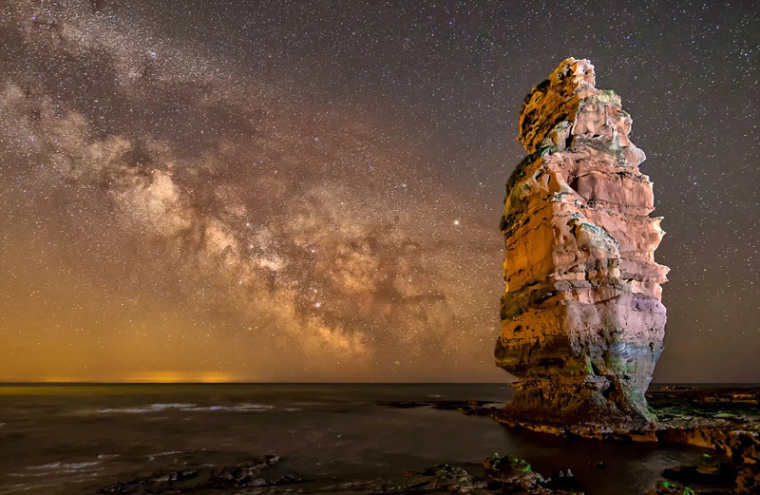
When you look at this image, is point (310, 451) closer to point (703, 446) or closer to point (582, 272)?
point (582, 272)

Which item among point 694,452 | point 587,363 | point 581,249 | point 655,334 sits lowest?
point 694,452

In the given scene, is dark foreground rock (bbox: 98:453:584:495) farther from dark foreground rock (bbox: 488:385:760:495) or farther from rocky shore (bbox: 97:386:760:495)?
dark foreground rock (bbox: 488:385:760:495)

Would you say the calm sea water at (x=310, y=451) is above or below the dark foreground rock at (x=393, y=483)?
below

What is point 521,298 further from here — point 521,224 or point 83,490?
point 83,490

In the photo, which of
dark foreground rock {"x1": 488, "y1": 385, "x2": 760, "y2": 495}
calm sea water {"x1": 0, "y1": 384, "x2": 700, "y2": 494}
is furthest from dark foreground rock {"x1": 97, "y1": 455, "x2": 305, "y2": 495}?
dark foreground rock {"x1": 488, "y1": 385, "x2": 760, "y2": 495}

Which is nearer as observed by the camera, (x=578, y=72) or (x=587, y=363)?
(x=587, y=363)

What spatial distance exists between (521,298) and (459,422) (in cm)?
931

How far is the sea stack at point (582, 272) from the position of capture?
1780cm

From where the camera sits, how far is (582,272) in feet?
61.5

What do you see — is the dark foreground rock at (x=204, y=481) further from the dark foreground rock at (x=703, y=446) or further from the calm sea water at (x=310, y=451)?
the dark foreground rock at (x=703, y=446)

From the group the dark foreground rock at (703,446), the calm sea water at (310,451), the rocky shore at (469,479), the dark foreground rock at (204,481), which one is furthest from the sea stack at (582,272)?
the dark foreground rock at (204,481)

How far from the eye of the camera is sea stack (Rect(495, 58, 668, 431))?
1780 centimetres

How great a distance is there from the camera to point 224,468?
1369 centimetres

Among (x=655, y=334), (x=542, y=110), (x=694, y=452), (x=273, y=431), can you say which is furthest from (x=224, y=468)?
(x=542, y=110)
